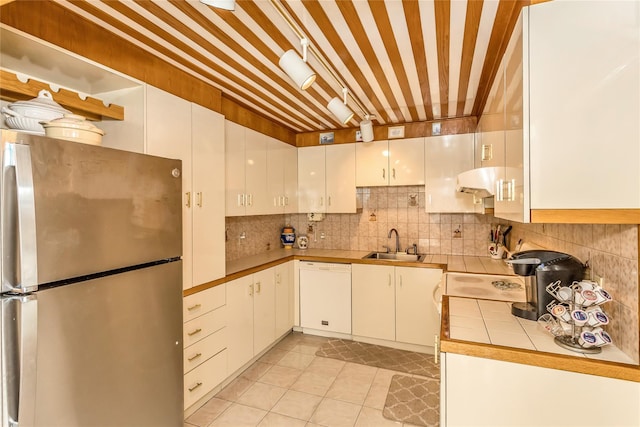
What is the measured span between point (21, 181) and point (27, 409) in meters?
0.75

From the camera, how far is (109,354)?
1.28m

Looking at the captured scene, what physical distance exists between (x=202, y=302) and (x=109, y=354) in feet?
2.88

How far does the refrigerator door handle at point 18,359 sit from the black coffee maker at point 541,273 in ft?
6.34

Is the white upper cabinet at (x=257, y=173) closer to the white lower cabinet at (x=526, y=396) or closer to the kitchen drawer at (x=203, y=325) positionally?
the kitchen drawer at (x=203, y=325)

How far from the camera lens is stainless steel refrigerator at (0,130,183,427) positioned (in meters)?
1.01

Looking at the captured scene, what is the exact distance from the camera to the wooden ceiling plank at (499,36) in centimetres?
140

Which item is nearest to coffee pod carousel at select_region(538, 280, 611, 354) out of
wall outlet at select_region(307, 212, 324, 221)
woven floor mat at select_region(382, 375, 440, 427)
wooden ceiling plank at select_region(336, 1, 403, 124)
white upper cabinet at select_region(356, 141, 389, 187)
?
woven floor mat at select_region(382, 375, 440, 427)

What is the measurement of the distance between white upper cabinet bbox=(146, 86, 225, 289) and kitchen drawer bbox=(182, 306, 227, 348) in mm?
256

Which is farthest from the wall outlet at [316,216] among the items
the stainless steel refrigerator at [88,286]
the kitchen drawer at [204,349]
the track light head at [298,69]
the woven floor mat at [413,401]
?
the track light head at [298,69]

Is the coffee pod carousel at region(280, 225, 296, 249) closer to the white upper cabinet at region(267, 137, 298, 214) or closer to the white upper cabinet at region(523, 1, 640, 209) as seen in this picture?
the white upper cabinet at region(267, 137, 298, 214)

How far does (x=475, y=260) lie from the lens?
3070mm

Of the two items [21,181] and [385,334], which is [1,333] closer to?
[21,181]

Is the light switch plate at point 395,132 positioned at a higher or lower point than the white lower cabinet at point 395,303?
higher

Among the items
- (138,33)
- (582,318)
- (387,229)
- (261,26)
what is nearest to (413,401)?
(582,318)
